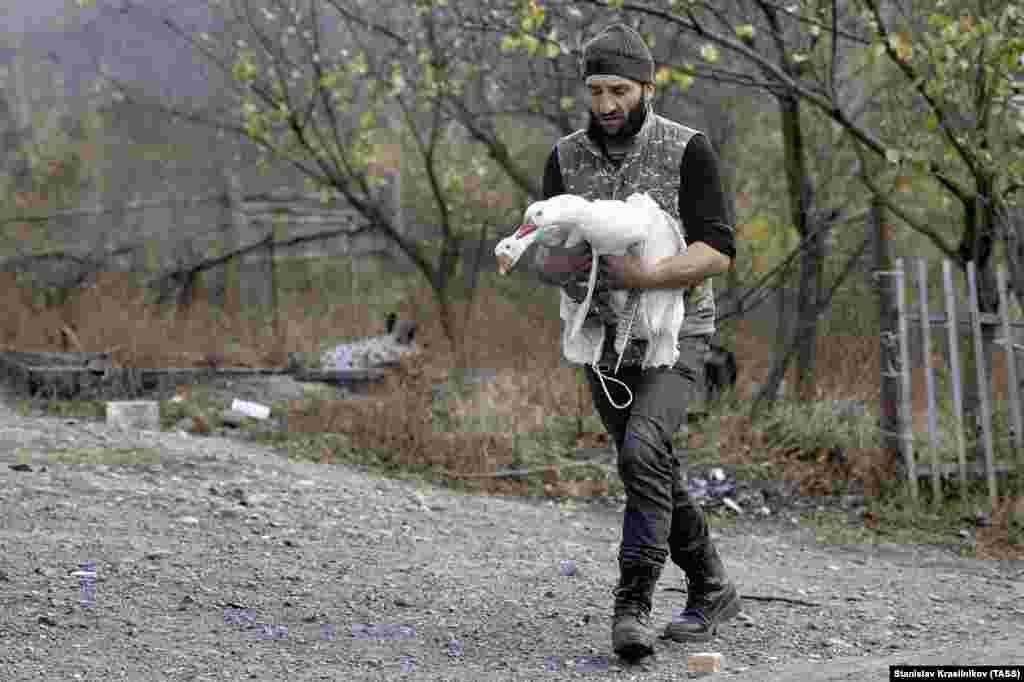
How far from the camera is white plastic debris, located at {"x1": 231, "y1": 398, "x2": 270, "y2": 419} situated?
34.1ft

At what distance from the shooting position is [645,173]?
16.1 ft

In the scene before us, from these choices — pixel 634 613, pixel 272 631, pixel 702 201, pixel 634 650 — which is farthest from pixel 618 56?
pixel 272 631

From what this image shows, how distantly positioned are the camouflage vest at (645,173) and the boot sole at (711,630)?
3.23 feet

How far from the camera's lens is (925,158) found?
8.05 m

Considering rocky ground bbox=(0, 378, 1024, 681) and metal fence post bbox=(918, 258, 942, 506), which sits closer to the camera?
rocky ground bbox=(0, 378, 1024, 681)

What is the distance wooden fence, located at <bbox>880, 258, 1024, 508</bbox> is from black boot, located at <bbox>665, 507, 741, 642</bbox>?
3497 mm

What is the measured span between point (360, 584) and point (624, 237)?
192cm

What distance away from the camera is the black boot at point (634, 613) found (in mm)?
4793

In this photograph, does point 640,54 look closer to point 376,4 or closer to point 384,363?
point 384,363

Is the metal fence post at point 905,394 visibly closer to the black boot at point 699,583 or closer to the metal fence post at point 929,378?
the metal fence post at point 929,378

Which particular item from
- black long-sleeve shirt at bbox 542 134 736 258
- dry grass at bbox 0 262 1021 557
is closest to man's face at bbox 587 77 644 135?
black long-sleeve shirt at bbox 542 134 736 258

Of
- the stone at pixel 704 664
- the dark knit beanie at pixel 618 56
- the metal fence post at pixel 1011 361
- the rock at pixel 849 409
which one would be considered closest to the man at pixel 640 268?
the dark knit beanie at pixel 618 56

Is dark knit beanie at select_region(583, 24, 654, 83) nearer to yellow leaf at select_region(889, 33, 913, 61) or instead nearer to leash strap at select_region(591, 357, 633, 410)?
leash strap at select_region(591, 357, 633, 410)

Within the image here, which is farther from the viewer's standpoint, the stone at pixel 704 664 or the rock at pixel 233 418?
the rock at pixel 233 418
